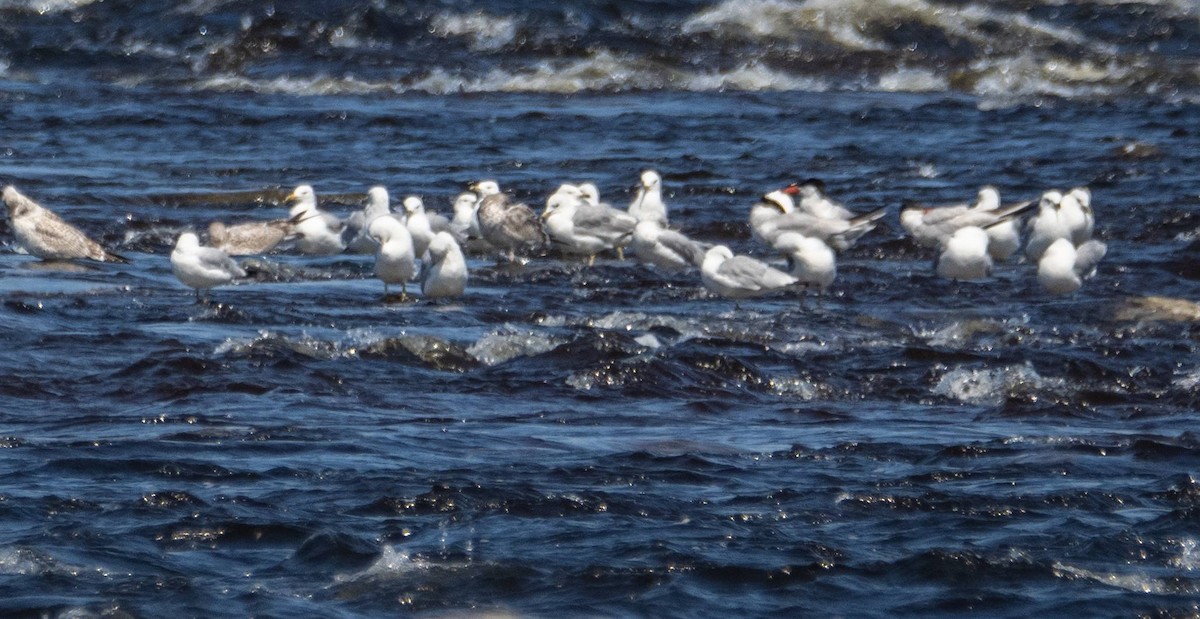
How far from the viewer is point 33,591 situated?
4.64 meters

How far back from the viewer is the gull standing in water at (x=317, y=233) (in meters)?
13.0

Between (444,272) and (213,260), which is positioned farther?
(444,272)

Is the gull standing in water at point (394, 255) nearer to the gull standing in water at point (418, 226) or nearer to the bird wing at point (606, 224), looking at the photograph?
the gull standing in water at point (418, 226)

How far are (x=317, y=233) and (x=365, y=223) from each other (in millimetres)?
336

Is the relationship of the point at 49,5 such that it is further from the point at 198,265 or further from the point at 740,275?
the point at 740,275

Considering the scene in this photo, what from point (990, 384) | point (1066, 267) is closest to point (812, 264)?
point (1066, 267)

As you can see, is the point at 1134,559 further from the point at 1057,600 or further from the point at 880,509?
the point at 880,509

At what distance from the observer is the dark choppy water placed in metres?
4.93

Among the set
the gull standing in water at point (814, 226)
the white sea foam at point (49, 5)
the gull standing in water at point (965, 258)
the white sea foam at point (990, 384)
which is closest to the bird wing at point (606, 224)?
the gull standing in water at point (814, 226)

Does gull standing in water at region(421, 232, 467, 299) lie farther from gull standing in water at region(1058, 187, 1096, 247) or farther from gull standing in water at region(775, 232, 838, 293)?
gull standing in water at region(1058, 187, 1096, 247)

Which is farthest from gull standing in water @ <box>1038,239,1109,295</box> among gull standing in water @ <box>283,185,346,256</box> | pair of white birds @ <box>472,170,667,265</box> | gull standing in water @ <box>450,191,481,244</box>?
gull standing in water @ <box>283,185,346,256</box>

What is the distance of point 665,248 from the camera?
11922 millimetres

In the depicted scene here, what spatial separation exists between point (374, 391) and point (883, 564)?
2.96 m

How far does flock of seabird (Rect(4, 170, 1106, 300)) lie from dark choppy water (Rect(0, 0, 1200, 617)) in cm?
20
